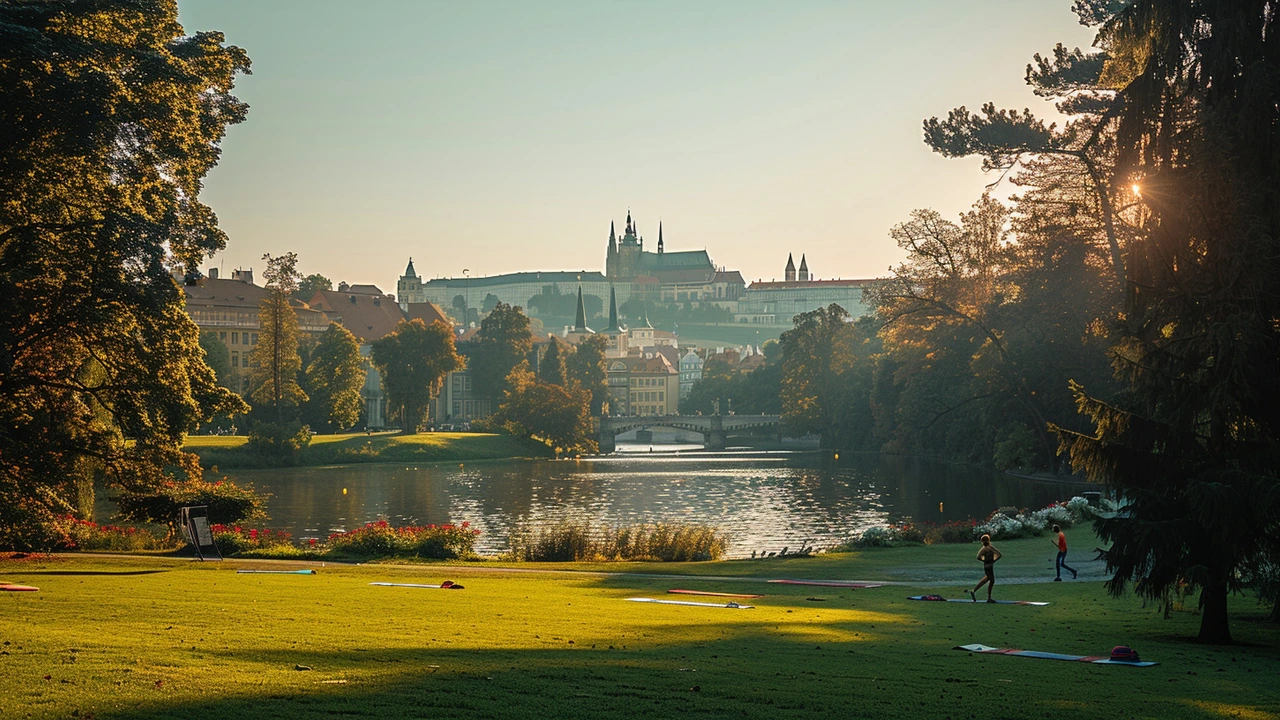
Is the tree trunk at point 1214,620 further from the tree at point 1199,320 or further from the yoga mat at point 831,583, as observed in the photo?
the yoga mat at point 831,583

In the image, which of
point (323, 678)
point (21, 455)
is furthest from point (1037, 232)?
point (323, 678)

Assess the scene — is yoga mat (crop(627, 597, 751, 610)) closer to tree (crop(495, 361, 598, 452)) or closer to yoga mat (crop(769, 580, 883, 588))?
yoga mat (crop(769, 580, 883, 588))

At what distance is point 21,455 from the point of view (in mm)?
25469

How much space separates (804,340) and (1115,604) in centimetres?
10745

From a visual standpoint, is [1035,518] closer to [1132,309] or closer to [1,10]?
[1132,309]

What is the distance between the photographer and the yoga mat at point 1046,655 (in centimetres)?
1425

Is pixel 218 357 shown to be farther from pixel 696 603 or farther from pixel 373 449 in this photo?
pixel 696 603

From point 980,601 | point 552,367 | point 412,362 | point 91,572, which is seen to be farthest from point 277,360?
point 980,601

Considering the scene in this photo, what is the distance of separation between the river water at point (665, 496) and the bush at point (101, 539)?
10.5 meters

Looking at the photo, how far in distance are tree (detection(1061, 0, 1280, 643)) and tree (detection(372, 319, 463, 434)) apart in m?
105

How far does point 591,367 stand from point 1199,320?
145 metres

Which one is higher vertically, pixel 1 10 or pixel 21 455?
pixel 1 10

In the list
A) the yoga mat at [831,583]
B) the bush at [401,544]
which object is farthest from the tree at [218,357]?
the yoga mat at [831,583]

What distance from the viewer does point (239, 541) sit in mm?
34312
